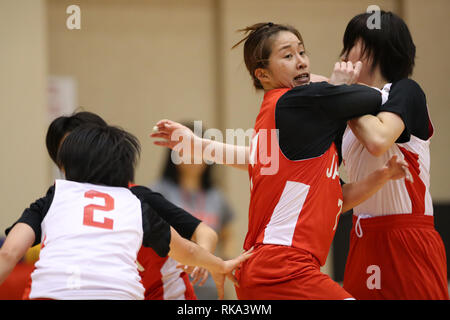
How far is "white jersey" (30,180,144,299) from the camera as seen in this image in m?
1.64

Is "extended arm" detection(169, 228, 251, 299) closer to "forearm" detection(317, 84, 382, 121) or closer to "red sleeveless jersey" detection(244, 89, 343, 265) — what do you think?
"red sleeveless jersey" detection(244, 89, 343, 265)

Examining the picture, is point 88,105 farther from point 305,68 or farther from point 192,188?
point 305,68

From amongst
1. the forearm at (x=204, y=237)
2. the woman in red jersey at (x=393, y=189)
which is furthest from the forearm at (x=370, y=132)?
the forearm at (x=204, y=237)

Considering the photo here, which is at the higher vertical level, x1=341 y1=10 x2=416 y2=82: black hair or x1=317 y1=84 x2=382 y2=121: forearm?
x1=341 y1=10 x2=416 y2=82: black hair

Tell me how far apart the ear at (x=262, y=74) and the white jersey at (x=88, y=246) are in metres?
0.67

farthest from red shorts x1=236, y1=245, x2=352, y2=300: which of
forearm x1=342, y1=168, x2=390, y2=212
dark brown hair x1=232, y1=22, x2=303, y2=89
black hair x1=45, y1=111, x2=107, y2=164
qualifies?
black hair x1=45, y1=111, x2=107, y2=164

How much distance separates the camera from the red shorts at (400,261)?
197 cm

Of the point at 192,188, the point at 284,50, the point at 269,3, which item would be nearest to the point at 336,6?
the point at 269,3

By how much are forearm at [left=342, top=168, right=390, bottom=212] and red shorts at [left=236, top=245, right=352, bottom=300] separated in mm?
303

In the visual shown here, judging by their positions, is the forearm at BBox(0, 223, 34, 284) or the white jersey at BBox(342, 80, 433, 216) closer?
the forearm at BBox(0, 223, 34, 284)

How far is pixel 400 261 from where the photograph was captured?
199cm

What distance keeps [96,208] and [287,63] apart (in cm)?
84

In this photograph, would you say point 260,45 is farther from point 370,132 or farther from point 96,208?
point 96,208

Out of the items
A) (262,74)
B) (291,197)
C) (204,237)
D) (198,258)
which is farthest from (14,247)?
(262,74)
